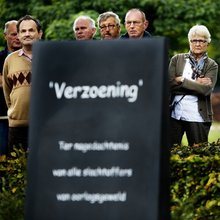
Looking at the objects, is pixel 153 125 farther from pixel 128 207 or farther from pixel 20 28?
pixel 20 28

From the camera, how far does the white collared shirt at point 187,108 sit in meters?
12.7

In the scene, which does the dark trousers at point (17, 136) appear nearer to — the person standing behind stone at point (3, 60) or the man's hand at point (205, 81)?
the person standing behind stone at point (3, 60)

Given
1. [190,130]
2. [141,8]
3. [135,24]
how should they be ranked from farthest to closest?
[141,8] < [190,130] < [135,24]

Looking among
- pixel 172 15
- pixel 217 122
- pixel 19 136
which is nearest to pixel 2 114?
pixel 19 136

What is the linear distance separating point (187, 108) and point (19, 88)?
195 centimetres

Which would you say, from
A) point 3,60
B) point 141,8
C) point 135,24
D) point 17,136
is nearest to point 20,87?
point 17,136

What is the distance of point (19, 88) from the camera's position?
11750 millimetres

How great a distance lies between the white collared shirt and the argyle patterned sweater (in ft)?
5.97

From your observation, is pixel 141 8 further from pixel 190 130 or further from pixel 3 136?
pixel 3 136

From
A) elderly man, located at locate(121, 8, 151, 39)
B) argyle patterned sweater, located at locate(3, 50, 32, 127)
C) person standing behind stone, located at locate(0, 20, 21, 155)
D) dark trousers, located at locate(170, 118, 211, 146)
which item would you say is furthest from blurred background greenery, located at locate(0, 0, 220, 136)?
argyle patterned sweater, located at locate(3, 50, 32, 127)

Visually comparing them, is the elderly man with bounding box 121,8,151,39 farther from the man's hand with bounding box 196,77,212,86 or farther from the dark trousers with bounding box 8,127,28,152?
the dark trousers with bounding box 8,127,28,152

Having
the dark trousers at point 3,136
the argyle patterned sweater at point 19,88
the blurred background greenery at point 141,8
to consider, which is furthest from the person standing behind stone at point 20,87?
the blurred background greenery at point 141,8

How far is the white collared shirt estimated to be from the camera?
41.8ft

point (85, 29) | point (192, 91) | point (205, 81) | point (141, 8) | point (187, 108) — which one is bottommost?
point (187, 108)
